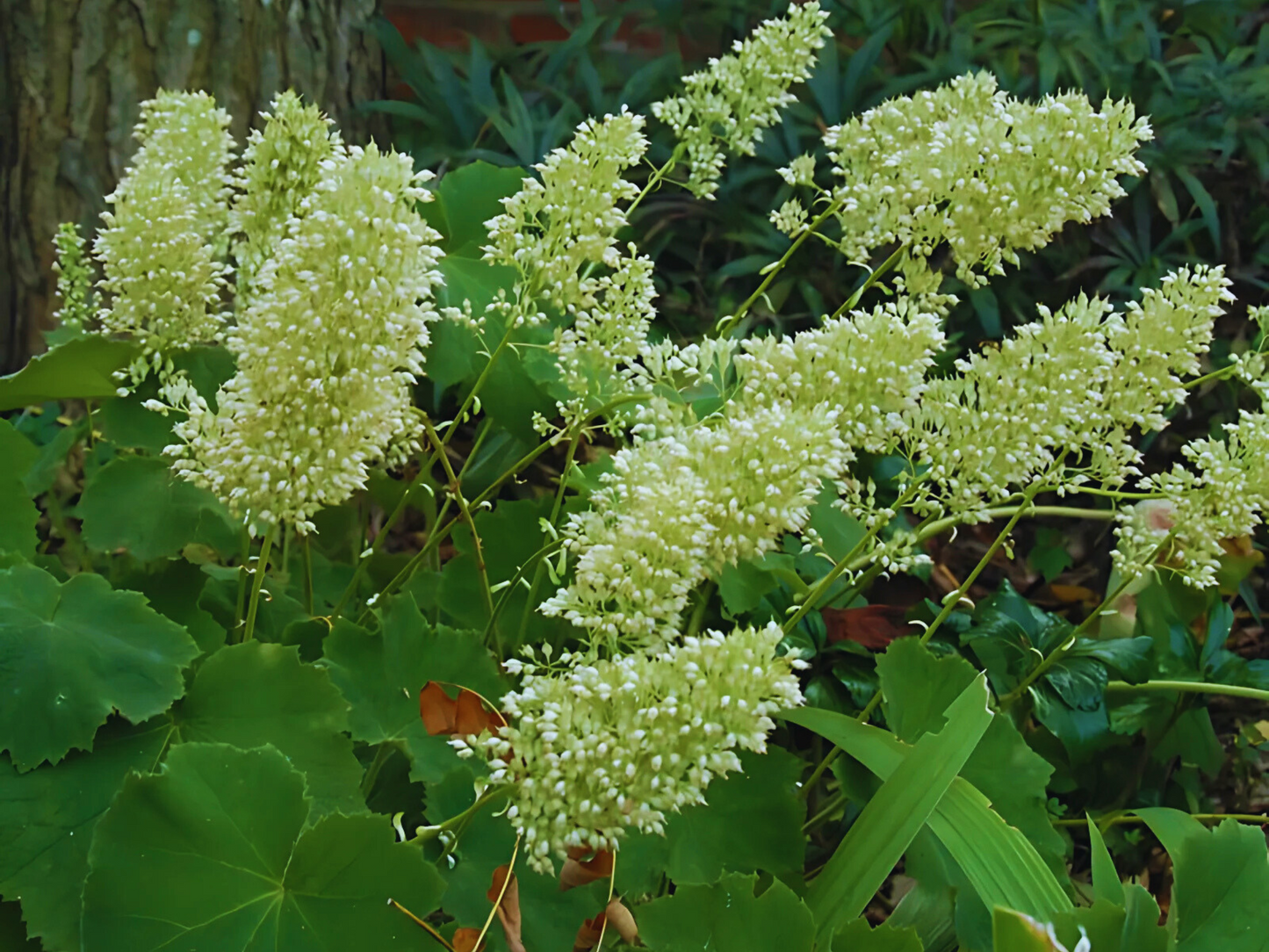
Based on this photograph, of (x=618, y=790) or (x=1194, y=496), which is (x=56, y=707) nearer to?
(x=618, y=790)

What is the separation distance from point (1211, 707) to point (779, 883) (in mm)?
1243

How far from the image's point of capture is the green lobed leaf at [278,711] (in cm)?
77

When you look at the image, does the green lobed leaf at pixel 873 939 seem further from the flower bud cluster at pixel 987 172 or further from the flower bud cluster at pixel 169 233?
the flower bud cluster at pixel 169 233

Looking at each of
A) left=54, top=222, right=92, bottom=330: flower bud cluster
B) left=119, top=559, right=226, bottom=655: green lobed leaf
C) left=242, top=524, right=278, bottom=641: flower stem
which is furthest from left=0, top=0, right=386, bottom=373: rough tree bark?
left=242, top=524, right=278, bottom=641: flower stem

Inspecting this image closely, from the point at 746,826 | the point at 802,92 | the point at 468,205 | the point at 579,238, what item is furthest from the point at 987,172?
the point at 802,92

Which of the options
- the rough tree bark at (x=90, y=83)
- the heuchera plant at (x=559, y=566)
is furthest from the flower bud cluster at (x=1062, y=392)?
the rough tree bark at (x=90, y=83)

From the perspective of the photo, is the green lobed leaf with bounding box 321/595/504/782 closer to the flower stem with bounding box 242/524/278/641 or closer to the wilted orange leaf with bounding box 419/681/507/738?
the flower stem with bounding box 242/524/278/641

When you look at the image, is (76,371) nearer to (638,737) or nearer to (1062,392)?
(638,737)

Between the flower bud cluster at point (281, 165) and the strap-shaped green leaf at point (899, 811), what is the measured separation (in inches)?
22.7

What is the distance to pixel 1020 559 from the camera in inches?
79.0

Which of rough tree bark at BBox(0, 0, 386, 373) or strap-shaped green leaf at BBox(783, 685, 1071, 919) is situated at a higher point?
rough tree bark at BBox(0, 0, 386, 373)

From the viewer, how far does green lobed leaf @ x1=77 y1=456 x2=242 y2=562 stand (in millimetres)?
932

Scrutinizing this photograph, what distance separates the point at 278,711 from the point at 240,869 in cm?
15

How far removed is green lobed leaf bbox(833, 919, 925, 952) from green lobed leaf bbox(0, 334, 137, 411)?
75 centimetres
